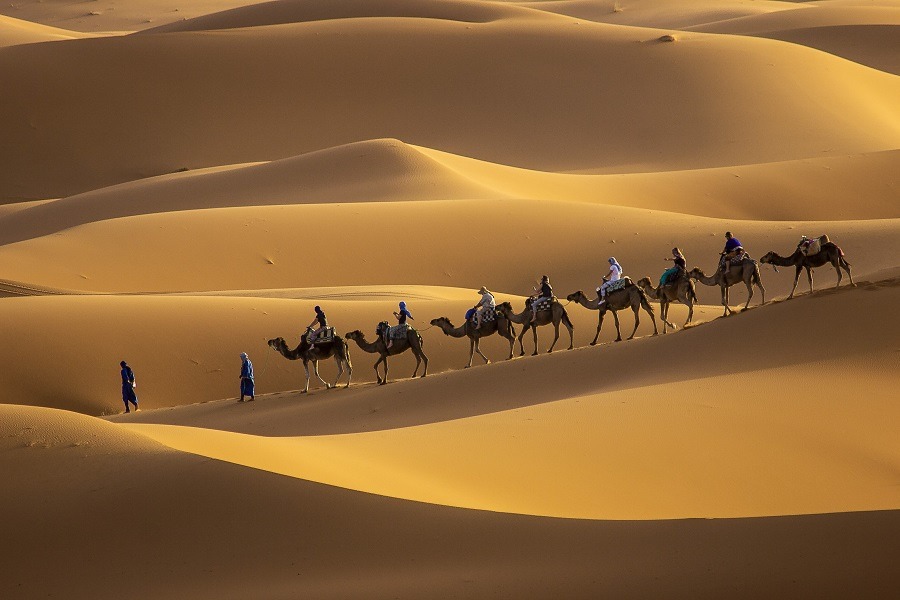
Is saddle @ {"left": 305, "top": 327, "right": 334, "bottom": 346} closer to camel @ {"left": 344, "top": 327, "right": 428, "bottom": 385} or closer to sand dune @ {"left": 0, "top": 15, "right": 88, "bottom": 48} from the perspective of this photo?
camel @ {"left": 344, "top": 327, "right": 428, "bottom": 385}

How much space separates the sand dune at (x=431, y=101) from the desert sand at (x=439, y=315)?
0.60 ft

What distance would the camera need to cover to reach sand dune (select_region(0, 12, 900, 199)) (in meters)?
53.6

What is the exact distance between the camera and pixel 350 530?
10.3 m

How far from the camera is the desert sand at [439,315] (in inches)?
397

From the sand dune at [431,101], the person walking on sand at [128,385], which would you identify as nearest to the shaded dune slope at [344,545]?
the person walking on sand at [128,385]

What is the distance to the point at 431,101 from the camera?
5794 cm

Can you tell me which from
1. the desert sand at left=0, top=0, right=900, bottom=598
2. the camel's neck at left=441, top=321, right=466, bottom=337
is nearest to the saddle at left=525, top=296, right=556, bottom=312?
the desert sand at left=0, top=0, right=900, bottom=598

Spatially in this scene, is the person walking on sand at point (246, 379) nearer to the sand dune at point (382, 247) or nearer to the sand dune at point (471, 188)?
the sand dune at point (382, 247)

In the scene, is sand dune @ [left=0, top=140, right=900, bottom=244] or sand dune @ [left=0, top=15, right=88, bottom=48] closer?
sand dune @ [left=0, top=140, right=900, bottom=244]

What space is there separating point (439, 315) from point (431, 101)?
34.4m

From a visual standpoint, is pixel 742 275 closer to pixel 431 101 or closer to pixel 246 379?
pixel 246 379

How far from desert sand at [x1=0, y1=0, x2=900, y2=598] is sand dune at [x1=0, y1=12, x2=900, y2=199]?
0.18 metres

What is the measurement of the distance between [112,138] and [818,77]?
103 feet

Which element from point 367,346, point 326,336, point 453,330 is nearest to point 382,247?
point 453,330
